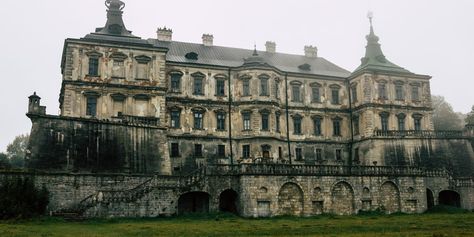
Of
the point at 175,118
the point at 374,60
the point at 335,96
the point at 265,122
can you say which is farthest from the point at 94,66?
the point at 374,60

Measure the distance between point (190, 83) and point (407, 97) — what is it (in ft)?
77.0

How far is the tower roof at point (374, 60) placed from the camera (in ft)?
174

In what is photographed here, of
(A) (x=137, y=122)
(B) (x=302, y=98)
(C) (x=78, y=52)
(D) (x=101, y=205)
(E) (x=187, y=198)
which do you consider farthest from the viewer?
(B) (x=302, y=98)

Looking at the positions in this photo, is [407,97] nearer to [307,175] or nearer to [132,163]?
[307,175]

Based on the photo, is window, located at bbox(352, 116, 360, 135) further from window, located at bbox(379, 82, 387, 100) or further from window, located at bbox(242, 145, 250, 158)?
window, located at bbox(242, 145, 250, 158)

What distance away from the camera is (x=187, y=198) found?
119 ft

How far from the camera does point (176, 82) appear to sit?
47.3 m

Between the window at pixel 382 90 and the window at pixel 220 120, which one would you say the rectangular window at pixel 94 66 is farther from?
the window at pixel 382 90

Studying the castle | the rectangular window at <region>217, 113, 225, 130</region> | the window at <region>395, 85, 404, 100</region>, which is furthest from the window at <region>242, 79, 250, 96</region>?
the window at <region>395, 85, 404, 100</region>

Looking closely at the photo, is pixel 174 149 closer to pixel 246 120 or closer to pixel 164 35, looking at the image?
pixel 246 120

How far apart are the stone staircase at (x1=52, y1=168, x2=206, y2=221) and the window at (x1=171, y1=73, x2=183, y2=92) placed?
1434 centimetres

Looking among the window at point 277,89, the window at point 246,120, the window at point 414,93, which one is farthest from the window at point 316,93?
the window at point 414,93

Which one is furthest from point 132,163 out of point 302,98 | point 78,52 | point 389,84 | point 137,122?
point 389,84

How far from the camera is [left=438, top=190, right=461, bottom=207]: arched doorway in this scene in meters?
42.5
